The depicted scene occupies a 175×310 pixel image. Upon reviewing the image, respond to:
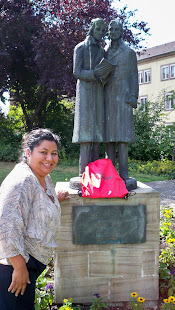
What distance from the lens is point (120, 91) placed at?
318cm

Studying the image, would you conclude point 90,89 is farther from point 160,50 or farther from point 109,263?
point 160,50

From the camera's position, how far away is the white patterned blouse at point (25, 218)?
1.82 meters

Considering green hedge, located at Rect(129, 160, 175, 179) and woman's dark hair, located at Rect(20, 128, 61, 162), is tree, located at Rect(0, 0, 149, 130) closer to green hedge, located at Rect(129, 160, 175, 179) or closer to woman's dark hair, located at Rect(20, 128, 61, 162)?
green hedge, located at Rect(129, 160, 175, 179)

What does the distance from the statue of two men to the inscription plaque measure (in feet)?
1.24

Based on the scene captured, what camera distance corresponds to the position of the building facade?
87.7ft

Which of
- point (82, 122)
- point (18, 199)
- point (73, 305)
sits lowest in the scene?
point (73, 305)

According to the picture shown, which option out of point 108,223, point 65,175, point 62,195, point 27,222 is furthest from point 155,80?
point 27,222

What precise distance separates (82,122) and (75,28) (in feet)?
29.8

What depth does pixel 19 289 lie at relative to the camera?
1899 mm

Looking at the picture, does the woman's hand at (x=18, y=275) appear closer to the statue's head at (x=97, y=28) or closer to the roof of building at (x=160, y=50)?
the statue's head at (x=97, y=28)

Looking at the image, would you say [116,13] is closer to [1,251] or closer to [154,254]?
[154,254]

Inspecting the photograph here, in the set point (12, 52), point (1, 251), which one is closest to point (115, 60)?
point (1, 251)

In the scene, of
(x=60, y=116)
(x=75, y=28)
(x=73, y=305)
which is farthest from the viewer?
(x=60, y=116)

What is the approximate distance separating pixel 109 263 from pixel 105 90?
1696 mm
